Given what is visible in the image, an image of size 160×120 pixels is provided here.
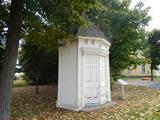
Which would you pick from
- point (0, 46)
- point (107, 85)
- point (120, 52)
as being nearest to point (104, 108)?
point (107, 85)

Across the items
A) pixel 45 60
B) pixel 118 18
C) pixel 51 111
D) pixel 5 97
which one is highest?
pixel 118 18

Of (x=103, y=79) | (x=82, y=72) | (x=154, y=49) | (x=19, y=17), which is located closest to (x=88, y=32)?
(x=82, y=72)

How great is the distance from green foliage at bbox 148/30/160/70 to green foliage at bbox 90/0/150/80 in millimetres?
14053

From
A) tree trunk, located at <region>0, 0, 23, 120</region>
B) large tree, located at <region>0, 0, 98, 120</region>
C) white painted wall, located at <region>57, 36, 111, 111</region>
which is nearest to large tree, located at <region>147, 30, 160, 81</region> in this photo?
white painted wall, located at <region>57, 36, 111, 111</region>

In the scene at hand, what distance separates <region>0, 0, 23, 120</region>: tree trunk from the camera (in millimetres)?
10430

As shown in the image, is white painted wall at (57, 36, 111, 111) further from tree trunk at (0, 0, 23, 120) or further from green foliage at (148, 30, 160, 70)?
green foliage at (148, 30, 160, 70)

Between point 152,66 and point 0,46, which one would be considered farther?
point 152,66

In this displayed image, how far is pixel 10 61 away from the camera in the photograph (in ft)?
34.2

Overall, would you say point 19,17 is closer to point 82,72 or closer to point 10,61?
point 10,61

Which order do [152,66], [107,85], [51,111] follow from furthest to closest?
[152,66]
[107,85]
[51,111]

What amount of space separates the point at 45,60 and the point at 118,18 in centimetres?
619

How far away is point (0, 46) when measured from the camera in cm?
1675

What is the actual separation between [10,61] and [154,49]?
97.3ft

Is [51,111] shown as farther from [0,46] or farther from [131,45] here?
[131,45]
